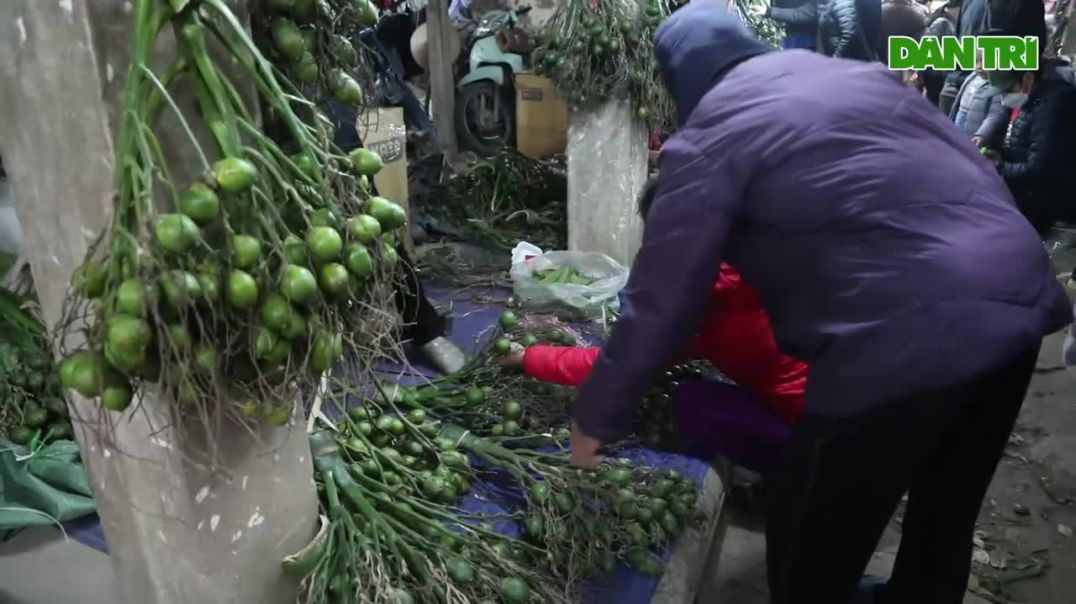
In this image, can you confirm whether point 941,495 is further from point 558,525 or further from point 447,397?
point 447,397

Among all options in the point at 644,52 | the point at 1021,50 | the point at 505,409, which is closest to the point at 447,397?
the point at 505,409

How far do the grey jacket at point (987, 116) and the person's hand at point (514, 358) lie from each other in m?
3.28

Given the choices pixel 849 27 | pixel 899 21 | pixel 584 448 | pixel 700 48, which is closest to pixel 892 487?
pixel 584 448

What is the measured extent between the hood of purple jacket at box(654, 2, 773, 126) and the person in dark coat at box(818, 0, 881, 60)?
2467 mm

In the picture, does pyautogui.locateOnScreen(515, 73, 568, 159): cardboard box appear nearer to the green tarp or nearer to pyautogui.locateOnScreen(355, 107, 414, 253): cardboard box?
pyautogui.locateOnScreen(355, 107, 414, 253): cardboard box

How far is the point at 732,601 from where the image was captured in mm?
2211

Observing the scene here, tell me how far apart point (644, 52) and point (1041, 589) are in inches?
88.9

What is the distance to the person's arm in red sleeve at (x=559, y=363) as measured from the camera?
2.10 metres

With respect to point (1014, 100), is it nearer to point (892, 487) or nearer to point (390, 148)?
point (390, 148)

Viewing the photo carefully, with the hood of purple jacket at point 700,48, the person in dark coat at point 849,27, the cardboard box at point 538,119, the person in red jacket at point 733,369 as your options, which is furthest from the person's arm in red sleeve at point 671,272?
the cardboard box at point 538,119

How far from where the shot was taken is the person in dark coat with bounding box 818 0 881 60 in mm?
3809

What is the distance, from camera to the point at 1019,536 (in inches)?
99.8

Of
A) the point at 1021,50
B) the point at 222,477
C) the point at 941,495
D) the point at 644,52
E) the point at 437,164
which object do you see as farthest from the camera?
the point at 437,164

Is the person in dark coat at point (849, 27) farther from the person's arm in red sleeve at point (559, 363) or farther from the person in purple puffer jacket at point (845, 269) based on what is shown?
the person in purple puffer jacket at point (845, 269)
